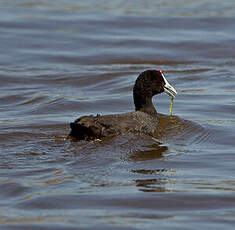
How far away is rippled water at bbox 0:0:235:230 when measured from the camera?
7.64 m

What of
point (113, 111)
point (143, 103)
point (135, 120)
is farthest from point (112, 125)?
point (113, 111)

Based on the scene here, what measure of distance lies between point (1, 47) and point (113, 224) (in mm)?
12747

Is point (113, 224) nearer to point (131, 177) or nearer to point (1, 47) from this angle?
point (131, 177)

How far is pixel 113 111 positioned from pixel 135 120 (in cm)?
178

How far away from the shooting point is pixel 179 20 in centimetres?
2184

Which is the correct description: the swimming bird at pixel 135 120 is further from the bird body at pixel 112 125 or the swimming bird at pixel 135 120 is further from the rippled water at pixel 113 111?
the rippled water at pixel 113 111

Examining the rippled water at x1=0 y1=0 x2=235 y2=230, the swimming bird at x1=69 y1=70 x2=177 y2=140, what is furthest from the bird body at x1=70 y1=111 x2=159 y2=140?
the rippled water at x1=0 y1=0 x2=235 y2=230

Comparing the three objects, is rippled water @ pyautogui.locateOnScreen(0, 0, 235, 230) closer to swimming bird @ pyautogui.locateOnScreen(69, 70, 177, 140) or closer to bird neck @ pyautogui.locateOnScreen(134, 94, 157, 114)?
swimming bird @ pyautogui.locateOnScreen(69, 70, 177, 140)

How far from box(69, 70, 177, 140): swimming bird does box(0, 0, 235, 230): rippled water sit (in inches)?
5.9

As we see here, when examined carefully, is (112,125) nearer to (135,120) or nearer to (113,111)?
(135,120)

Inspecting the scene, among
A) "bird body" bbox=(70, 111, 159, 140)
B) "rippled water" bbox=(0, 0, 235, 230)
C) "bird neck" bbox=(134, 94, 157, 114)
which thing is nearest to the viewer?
"rippled water" bbox=(0, 0, 235, 230)

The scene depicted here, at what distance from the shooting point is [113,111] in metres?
12.7

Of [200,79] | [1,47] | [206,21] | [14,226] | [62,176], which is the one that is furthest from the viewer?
[206,21]

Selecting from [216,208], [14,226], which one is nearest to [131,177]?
[216,208]
